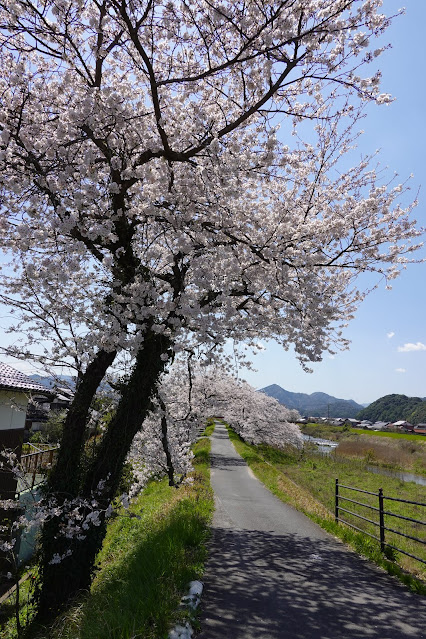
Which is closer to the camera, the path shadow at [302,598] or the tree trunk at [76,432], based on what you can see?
the path shadow at [302,598]

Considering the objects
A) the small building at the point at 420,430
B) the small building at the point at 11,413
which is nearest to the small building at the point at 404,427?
the small building at the point at 420,430

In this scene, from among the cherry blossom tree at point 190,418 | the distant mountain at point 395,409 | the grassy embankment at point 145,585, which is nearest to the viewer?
the grassy embankment at point 145,585

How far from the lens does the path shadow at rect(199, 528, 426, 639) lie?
454 cm

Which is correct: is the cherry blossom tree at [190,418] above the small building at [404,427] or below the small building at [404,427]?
above

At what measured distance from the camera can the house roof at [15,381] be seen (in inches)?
384

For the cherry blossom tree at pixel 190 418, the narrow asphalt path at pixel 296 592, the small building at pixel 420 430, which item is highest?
the cherry blossom tree at pixel 190 418

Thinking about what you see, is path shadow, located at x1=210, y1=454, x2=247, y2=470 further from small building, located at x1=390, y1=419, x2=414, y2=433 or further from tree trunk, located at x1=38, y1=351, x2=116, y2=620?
small building, located at x1=390, y1=419, x2=414, y2=433

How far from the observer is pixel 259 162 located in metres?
6.88

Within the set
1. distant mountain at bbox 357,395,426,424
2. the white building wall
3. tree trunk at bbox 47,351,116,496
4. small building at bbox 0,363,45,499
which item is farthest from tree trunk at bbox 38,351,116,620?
distant mountain at bbox 357,395,426,424

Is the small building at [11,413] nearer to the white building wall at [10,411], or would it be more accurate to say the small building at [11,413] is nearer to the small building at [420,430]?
the white building wall at [10,411]

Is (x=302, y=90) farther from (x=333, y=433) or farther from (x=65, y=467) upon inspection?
(x=333, y=433)

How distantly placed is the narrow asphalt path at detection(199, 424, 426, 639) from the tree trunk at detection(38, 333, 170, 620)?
2122 millimetres

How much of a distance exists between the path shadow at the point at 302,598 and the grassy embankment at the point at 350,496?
365mm

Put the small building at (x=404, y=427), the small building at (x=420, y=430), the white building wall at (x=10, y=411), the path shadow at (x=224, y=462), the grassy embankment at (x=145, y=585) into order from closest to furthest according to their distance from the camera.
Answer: the grassy embankment at (x=145, y=585), the white building wall at (x=10, y=411), the path shadow at (x=224, y=462), the small building at (x=420, y=430), the small building at (x=404, y=427)
